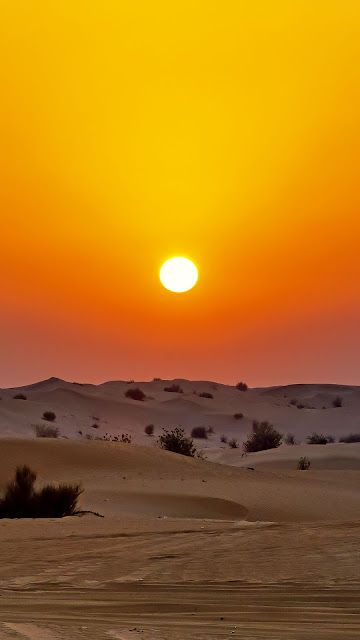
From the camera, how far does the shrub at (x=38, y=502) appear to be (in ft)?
62.6

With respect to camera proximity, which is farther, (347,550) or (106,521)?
(106,521)

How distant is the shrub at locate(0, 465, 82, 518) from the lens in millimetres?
19094

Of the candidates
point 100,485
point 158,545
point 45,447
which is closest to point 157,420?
point 45,447

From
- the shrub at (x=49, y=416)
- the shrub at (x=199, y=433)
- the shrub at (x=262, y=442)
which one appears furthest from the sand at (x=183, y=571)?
the shrub at (x=49, y=416)

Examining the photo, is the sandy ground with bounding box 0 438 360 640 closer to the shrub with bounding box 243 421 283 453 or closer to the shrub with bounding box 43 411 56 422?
the shrub with bounding box 243 421 283 453

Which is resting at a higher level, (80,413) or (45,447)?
(80,413)

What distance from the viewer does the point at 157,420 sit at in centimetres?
7456

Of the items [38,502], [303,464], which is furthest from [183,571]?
[303,464]

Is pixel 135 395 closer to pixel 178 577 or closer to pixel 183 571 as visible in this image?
pixel 183 571

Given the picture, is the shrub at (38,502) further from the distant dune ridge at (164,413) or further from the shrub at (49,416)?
the shrub at (49,416)

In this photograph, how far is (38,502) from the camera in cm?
1934

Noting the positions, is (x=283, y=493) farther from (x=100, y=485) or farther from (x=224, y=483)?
(x=100, y=485)

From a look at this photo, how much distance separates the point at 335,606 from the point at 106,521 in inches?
397

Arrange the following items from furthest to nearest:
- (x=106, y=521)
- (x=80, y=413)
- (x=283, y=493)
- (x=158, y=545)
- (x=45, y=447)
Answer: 1. (x=80, y=413)
2. (x=45, y=447)
3. (x=283, y=493)
4. (x=106, y=521)
5. (x=158, y=545)
